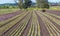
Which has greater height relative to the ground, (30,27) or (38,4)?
(30,27)

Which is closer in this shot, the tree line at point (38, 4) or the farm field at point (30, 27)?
the farm field at point (30, 27)

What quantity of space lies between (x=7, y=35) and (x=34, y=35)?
1.70 metres

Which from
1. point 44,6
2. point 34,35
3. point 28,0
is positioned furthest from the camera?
point 28,0

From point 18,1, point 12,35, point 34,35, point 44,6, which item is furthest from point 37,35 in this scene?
point 18,1

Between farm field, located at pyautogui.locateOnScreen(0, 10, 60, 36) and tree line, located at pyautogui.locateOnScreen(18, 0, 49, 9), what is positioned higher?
farm field, located at pyautogui.locateOnScreen(0, 10, 60, 36)

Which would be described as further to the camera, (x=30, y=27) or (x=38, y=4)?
(x=38, y=4)

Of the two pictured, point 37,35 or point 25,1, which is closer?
point 37,35

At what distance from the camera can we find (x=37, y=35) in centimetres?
1220

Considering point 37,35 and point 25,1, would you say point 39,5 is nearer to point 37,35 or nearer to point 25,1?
point 25,1

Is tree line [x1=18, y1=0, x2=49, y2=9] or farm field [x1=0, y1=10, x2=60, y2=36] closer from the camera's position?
farm field [x1=0, y1=10, x2=60, y2=36]

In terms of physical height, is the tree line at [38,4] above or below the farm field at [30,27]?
below

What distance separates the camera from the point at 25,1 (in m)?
106

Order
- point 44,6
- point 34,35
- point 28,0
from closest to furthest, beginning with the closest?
1. point 34,35
2. point 44,6
3. point 28,0

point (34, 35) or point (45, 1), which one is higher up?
point (34, 35)
